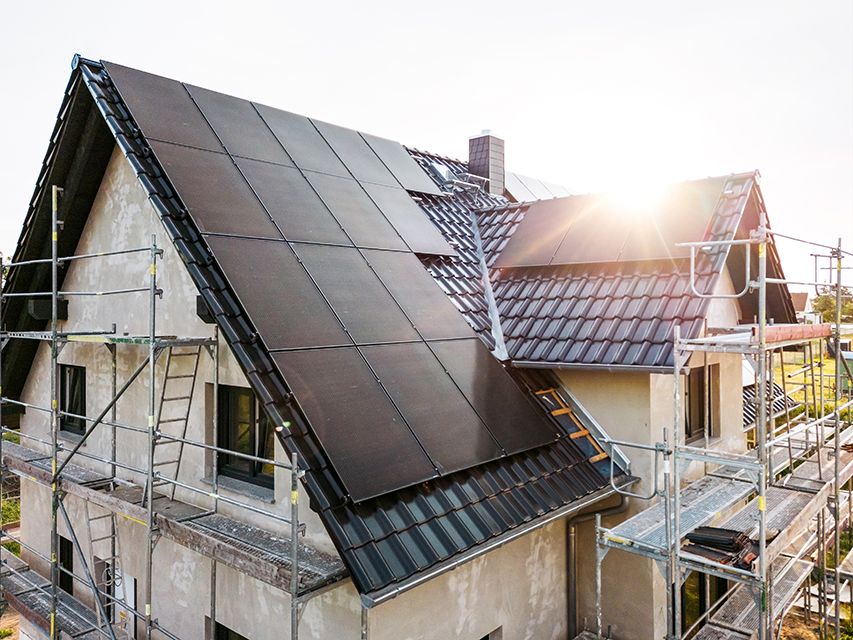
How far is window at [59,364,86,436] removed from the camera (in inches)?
383

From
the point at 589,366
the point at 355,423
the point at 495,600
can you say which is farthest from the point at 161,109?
the point at 495,600

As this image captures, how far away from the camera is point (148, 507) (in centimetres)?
642

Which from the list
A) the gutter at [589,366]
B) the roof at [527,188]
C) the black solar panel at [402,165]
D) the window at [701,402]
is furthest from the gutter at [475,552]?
the roof at [527,188]

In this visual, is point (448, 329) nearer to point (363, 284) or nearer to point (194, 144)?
point (363, 284)

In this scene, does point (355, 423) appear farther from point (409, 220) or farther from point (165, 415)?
point (409, 220)

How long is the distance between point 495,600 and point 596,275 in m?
4.94

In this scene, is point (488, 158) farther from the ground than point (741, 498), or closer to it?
farther from the ground

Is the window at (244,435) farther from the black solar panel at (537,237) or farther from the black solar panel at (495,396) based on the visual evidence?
the black solar panel at (537,237)

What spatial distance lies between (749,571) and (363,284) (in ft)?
17.7

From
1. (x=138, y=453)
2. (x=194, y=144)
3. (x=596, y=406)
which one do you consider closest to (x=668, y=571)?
(x=596, y=406)

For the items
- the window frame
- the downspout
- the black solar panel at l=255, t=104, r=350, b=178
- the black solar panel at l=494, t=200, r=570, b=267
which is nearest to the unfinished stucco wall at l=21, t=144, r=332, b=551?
the window frame

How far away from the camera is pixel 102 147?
27.3 ft

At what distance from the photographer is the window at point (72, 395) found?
9.73 m

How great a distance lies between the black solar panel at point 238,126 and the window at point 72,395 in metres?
4.52
